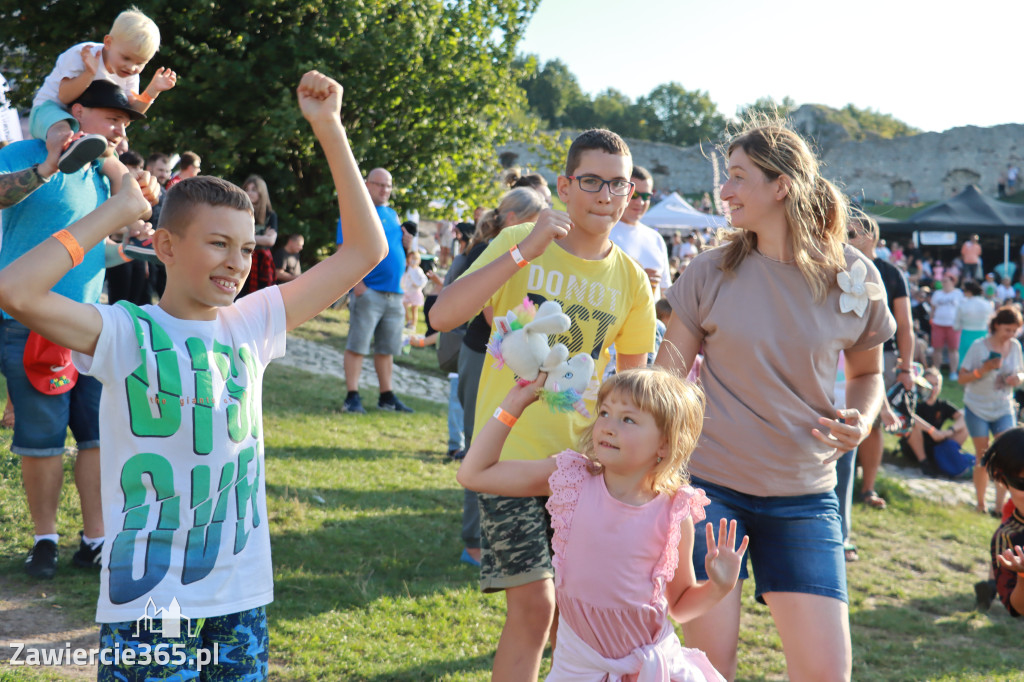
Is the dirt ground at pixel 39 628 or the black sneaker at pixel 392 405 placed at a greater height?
the black sneaker at pixel 392 405

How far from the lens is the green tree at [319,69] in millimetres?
12031

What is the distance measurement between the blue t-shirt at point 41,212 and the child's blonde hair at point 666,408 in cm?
246

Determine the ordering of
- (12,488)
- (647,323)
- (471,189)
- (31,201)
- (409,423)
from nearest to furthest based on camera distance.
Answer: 1. (647,323)
2. (31,201)
3. (12,488)
4. (409,423)
5. (471,189)

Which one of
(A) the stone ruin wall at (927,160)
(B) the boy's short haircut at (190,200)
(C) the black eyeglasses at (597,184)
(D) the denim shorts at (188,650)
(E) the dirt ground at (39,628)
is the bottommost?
(E) the dirt ground at (39,628)

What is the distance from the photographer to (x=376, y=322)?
826cm

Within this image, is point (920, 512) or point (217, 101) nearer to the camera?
point (920, 512)

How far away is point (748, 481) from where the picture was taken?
2740 millimetres

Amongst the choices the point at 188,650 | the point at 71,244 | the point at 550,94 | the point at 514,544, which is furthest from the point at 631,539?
the point at 550,94

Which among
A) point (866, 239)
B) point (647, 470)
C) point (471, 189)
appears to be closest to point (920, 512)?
point (866, 239)

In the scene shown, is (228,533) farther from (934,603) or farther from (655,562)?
(934,603)

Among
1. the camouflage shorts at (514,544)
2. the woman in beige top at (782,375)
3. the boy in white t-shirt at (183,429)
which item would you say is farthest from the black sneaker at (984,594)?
the boy in white t-shirt at (183,429)

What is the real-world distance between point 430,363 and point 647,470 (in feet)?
32.6

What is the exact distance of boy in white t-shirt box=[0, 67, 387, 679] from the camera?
2057mm

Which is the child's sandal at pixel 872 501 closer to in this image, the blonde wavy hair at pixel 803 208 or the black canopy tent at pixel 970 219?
the blonde wavy hair at pixel 803 208
